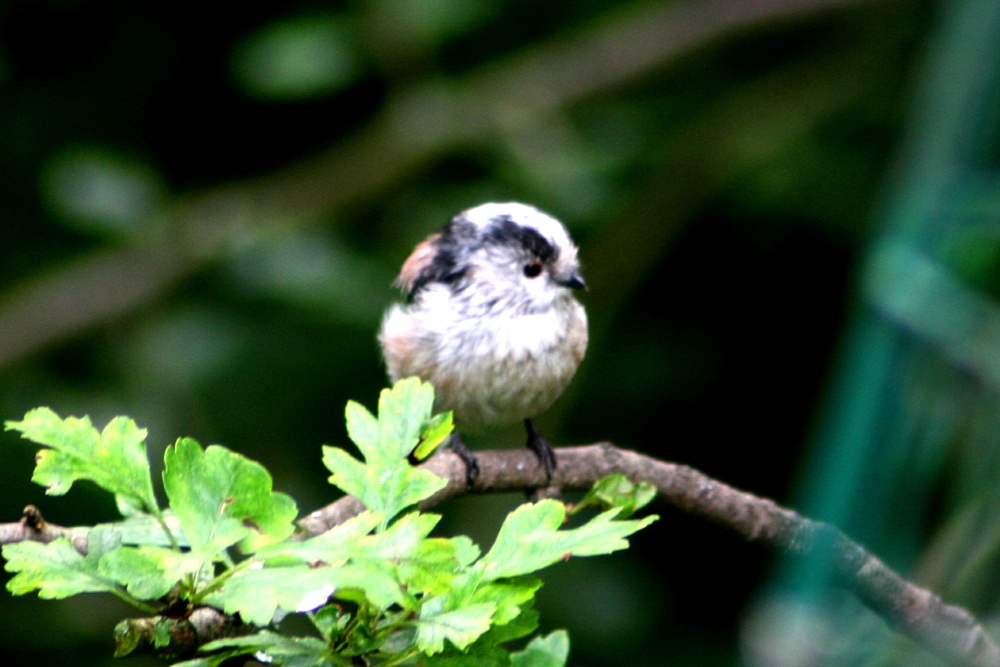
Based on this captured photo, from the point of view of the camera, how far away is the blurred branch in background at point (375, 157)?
498cm

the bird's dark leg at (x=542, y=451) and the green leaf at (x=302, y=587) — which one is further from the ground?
the green leaf at (x=302, y=587)

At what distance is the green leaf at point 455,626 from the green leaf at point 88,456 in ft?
1.20

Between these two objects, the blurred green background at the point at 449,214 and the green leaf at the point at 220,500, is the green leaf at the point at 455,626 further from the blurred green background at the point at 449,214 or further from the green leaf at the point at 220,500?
the blurred green background at the point at 449,214

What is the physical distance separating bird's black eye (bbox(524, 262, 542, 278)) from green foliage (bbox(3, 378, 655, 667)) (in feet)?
7.56

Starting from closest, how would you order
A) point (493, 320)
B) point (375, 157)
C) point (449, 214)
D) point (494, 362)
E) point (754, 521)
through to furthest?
point (754, 521)
point (494, 362)
point (493, 320)
point (449, 214)
point (375, 157)

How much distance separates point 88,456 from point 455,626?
0.46m

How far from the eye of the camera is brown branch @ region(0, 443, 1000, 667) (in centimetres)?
143

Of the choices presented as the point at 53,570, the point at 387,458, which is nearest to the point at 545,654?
the point at 387,458

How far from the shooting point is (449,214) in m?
5.07

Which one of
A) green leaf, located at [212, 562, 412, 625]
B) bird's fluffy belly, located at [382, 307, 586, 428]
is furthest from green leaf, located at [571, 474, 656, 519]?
bird's fluffy belly, located at [382, 307, 586, 428]

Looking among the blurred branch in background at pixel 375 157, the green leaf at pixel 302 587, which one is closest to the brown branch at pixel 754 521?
the green leaf at pixel 302 587

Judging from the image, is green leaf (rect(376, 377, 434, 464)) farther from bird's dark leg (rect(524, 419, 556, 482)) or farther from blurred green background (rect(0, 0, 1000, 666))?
blurred green background (rect(0, 0, 1000, 666))

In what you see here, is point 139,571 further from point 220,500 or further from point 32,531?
point 32,531

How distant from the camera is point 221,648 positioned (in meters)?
1.28
